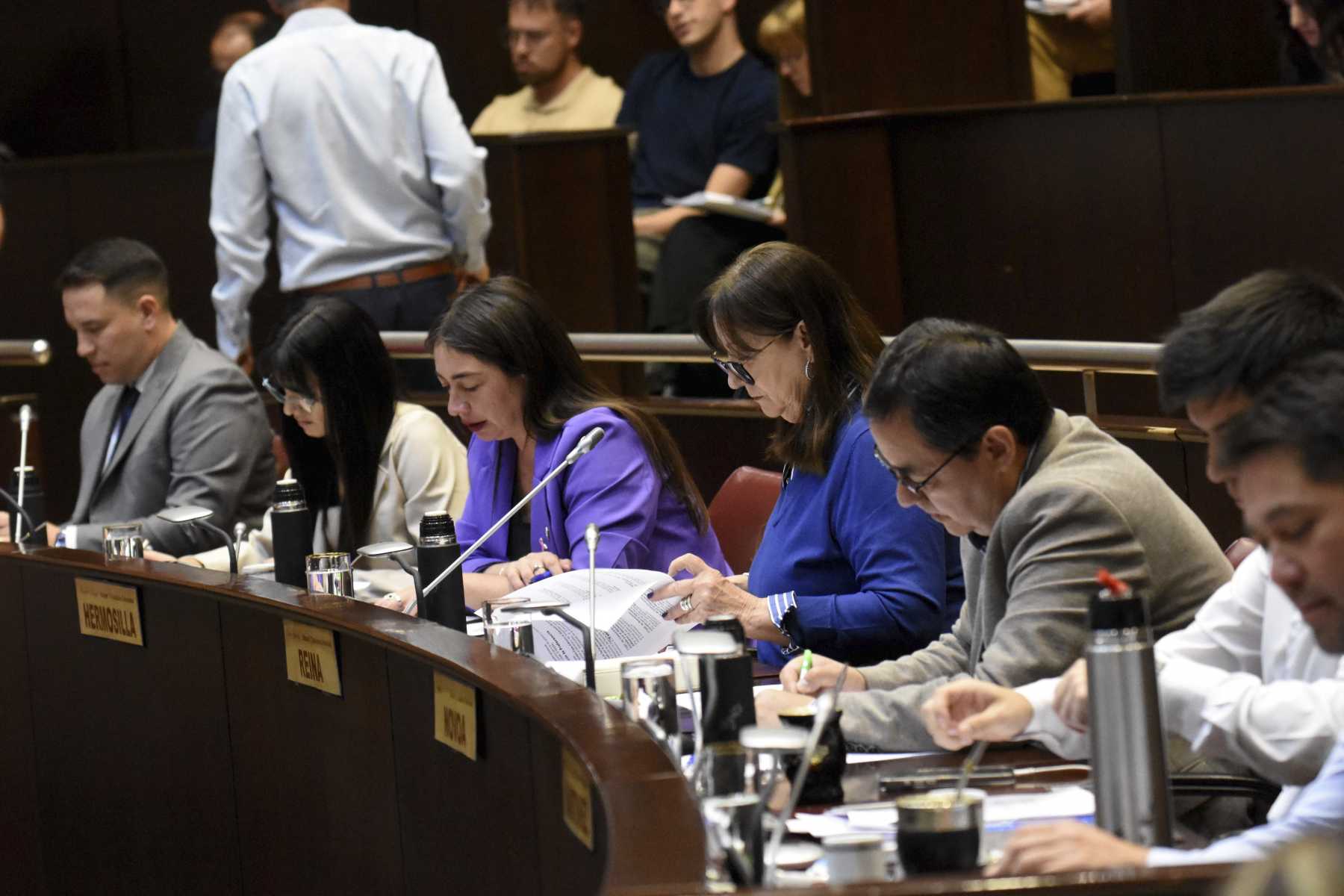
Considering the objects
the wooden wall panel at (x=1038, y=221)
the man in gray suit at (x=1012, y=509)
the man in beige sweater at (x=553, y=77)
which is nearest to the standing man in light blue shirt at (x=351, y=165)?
the man in beige sweater at (x=553, y=77)

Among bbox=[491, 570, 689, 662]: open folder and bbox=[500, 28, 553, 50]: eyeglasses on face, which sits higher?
bbox=[500, 28, 553, 50]: eyeglasses on face

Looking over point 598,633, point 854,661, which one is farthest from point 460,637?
point 854,661

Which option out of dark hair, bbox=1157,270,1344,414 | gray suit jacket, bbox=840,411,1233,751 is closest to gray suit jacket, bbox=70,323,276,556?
gray suit jacket, bbox=840,411,1233,751

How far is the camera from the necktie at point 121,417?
452 centimetres

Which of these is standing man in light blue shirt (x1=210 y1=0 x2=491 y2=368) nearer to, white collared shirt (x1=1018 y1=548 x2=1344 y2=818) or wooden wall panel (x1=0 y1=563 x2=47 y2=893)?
wooden wall panel (x1=0 y1=563 x2=47 y2=893)

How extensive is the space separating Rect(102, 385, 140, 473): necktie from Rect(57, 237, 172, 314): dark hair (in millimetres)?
204

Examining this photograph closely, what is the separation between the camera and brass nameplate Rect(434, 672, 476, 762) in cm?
233

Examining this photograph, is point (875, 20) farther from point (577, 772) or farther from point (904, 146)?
point (577, 772)

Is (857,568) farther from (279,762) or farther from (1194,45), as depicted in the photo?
(1194,45)

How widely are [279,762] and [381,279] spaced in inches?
93.4

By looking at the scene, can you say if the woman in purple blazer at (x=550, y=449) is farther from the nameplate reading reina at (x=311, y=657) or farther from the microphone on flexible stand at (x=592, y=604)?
the microphone on flexible stand at (x=592, y=604)

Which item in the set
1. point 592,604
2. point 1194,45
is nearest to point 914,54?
point 1194,45

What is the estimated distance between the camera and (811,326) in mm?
2885

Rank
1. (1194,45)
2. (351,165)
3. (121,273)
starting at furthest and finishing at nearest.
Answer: (351,165)
(1194,45)
(121,273)
